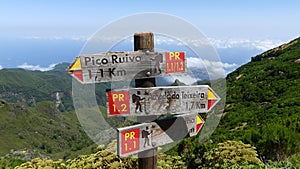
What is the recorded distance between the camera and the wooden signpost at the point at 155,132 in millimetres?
3268

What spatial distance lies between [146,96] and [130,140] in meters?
0.50

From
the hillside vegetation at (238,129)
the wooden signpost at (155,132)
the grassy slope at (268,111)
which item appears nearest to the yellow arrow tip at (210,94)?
the wooden signpost at (155,132)

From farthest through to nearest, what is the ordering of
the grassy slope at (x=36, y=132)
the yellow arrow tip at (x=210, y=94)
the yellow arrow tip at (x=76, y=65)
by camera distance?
the grassy slope at (x=36, y=132)
the yellow arrow tip at (x=210, y=94)
the yellow arrow tip at (x=76, y=65)

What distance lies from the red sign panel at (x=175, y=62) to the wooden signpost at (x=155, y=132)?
59cm

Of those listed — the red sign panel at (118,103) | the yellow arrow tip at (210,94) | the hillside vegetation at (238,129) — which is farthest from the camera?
the hillside vegetation at (238,129)

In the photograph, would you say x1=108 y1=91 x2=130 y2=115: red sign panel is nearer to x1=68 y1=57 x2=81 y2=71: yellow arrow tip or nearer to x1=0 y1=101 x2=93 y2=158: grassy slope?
x1=68 y1=57 x2=81 y2=71: yellow arrow tip

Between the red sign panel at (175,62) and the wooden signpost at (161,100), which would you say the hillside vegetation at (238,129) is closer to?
the wooden signpost at (161,100)

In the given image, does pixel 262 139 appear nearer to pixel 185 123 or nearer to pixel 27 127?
pixel 185 123

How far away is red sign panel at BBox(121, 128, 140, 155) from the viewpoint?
10.6ft

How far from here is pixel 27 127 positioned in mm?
128000

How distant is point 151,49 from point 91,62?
704mm

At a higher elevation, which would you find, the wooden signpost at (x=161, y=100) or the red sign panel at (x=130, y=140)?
the wooden signpost at (x=161, y=100)

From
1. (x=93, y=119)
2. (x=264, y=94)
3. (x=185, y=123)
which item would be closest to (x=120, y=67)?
(x=93, y=119)

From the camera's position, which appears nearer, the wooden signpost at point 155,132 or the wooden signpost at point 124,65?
the wooden signpost at point 124,65
